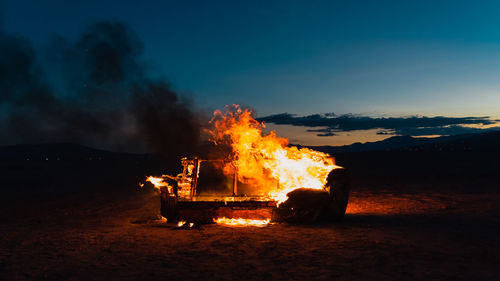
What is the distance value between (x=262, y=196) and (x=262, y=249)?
4.66 m

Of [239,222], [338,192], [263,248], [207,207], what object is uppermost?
[338,192]

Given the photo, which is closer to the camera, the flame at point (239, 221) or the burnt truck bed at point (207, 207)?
the burnt truck bed at point (207, 207)

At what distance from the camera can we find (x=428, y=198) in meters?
18.5

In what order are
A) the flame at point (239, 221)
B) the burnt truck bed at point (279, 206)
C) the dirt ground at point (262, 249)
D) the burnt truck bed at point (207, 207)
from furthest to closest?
the flame at point (239, 221) → the burnt truck bed at point (207, 207) → the burnt truck bed at point (279, 206) → the dirt ground at point (262, 249)

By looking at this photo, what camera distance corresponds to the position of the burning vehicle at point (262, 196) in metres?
11.7

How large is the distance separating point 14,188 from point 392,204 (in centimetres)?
2664

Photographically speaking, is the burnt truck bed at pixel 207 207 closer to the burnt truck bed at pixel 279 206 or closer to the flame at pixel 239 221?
the burnt truck bed at pixel 279 206

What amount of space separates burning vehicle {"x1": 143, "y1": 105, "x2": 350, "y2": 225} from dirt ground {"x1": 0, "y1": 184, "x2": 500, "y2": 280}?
62 cm

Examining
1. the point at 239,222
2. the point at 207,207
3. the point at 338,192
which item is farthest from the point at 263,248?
the point at 338,192

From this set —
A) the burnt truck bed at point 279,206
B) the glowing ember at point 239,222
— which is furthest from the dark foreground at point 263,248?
the glowing ember at point 239,222

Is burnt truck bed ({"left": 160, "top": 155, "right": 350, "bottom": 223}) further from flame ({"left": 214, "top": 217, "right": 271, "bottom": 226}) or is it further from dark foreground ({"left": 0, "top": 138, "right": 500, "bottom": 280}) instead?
dark foreground ({"left": 0, "top": 138, "right": 500, "bottom": 280})

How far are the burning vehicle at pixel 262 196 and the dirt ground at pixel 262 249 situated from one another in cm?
62

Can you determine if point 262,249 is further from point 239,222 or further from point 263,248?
point 239,222

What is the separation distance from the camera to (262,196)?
43.3ft
